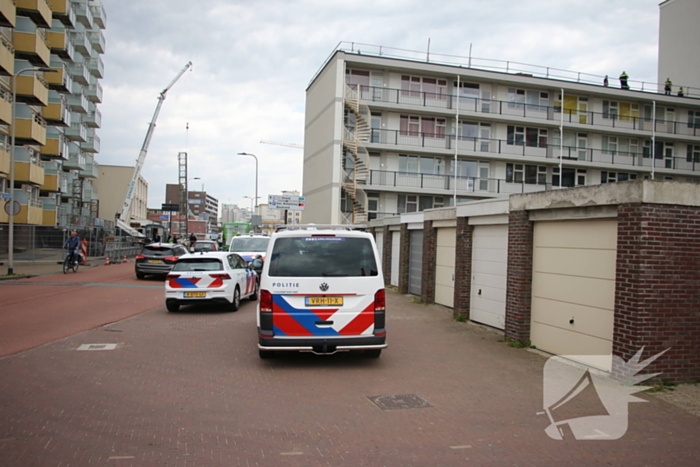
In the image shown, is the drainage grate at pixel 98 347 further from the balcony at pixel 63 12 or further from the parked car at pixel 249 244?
the balcony at pixel 63 12

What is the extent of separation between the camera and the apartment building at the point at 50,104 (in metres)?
31.0

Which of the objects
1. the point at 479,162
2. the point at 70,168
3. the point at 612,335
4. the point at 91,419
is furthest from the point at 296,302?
the point at 70,168

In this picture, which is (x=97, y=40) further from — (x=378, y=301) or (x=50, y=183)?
(x=378, y=301)

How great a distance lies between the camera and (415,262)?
1736cm

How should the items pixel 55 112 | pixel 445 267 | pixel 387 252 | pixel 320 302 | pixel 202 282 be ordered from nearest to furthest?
pixel 320 302 < pixel 202 282 < pixel 445 267 < pixel 387 252 < pixel 55 112

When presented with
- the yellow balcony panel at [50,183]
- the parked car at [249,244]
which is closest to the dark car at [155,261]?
the parked car at [249,244]

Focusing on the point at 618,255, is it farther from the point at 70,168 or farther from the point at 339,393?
the point at 70,168

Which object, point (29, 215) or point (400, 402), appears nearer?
point (400, 402)

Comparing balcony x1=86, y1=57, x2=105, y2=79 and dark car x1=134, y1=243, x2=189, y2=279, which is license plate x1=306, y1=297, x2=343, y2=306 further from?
balcony x1=86, y1=57, x2=105, y2=79

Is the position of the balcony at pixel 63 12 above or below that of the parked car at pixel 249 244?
above

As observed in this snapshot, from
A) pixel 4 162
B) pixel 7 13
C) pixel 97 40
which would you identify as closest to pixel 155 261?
pixel 4 162

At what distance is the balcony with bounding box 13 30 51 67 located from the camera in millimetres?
31406

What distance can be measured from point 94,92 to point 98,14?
792 cm

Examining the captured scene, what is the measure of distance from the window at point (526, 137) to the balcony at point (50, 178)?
32804 millimetres
